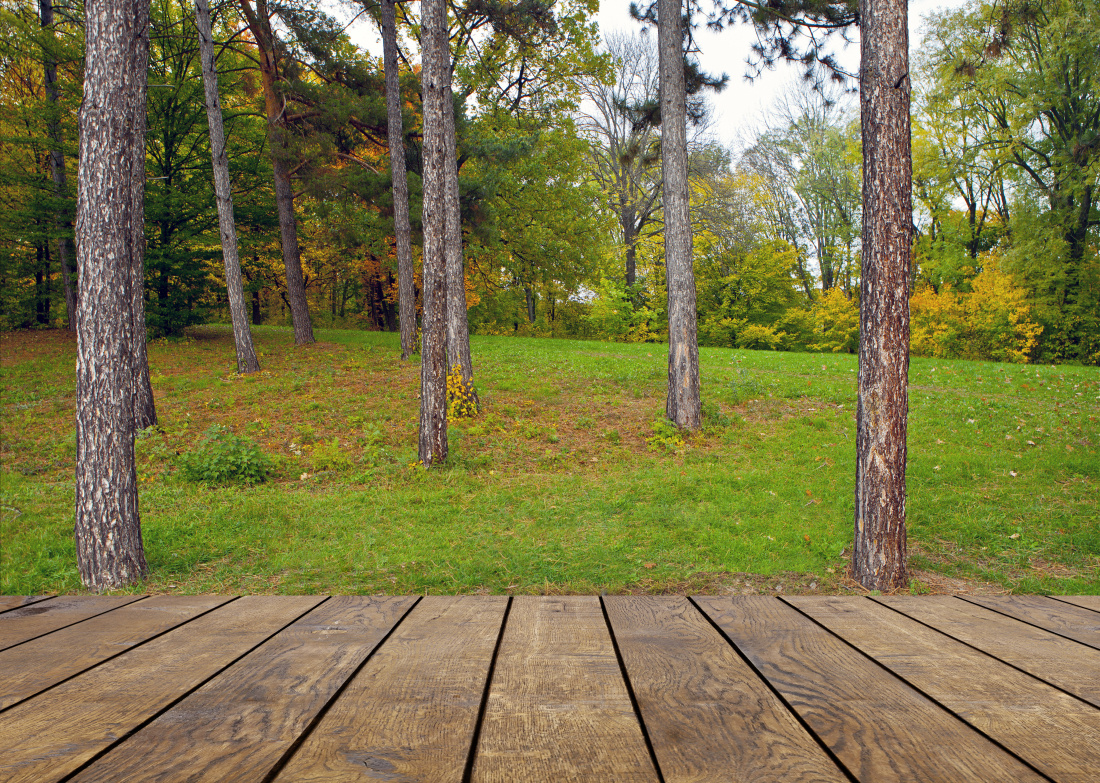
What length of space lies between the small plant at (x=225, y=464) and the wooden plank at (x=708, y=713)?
269 inches

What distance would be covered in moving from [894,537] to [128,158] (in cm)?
631

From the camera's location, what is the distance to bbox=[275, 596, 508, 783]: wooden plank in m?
1.15

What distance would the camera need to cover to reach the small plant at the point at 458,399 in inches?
389

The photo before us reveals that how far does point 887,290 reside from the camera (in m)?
4.36

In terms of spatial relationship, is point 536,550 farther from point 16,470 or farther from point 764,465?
point 16,470

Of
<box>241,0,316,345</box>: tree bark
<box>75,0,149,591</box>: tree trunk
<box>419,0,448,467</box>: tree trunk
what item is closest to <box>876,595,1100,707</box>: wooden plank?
<box>75,0,149,591</box>: tree trunk

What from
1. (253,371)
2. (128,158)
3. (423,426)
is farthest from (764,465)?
(253,371)

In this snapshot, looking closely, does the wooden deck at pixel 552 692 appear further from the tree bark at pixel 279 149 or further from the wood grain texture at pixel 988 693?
the tree bark at pixel 279 149

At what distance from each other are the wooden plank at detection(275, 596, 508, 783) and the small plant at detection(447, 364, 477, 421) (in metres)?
7.98

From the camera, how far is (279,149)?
15.8 meters

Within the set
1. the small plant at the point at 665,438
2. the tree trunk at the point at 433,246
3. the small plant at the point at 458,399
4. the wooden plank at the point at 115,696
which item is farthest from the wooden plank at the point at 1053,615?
the small plant at the point at 458,399

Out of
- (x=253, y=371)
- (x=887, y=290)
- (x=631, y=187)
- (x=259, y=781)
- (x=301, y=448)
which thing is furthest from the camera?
(x=631, y=187)

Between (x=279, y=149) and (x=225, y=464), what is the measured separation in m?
11.4

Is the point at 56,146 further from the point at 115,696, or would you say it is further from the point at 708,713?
the point at 708,713
